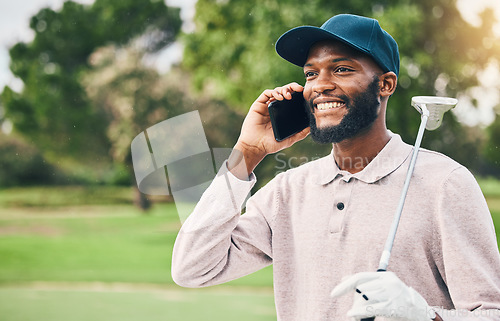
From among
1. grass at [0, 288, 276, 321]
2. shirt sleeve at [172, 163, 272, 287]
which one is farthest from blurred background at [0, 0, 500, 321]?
shirt sleeve at [172, 163, 272, 287]

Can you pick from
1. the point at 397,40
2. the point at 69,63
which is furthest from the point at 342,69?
the point at 69,63

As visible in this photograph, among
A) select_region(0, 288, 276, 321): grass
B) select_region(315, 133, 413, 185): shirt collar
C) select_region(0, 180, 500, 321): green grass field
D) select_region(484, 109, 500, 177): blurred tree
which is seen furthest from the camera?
select_region(484, 109, 500, 177): blurred tree

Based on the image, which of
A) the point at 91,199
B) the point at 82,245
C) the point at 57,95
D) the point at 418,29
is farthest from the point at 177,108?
the point at 91,199

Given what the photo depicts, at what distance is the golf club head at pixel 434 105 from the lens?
182 cm

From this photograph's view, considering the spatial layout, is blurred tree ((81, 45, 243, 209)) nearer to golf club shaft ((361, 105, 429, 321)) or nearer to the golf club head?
the golf club head

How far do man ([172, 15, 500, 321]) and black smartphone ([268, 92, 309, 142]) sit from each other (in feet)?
0.09

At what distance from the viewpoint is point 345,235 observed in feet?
5.39

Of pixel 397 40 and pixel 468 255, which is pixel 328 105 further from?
pixel 397 40

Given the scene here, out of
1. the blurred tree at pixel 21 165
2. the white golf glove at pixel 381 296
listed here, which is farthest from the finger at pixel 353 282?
the blurred tree at pixel 21 165

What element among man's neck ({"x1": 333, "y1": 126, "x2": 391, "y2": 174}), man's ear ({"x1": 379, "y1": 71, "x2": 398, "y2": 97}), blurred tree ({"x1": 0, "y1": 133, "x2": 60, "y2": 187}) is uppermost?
blurred tree ({"x1": 0, "y1": 133, "x2": 60, "y2": 187})

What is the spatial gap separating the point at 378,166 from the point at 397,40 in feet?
29.9

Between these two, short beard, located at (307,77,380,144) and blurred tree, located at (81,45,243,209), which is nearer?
short beard, located at (307,77,380,144)

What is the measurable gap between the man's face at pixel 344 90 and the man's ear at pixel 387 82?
0.02 m

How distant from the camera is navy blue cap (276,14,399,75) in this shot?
1.71 m
